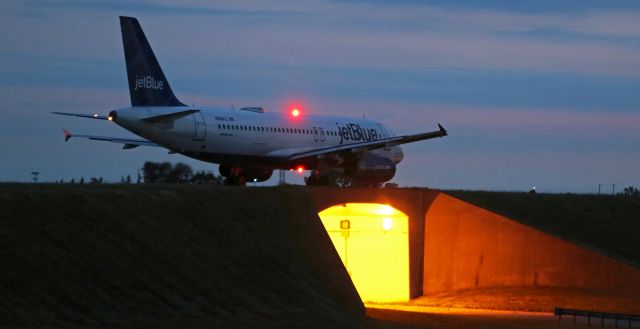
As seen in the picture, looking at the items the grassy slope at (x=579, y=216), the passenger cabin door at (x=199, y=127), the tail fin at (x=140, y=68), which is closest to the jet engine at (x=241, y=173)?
the passenger cabin door at (x=199, y=127)

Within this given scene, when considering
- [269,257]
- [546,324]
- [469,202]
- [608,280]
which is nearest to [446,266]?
[469,202]

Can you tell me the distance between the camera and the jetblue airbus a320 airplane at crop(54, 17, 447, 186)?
1789 inches

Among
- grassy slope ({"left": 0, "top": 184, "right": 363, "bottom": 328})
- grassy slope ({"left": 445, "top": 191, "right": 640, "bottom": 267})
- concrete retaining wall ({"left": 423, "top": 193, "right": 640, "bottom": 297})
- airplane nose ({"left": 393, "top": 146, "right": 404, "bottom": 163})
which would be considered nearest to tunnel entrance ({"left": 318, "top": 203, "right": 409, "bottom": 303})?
concrete retaining wall ({"left": 423, "top": 193, "right": 640, "bottom": 297})

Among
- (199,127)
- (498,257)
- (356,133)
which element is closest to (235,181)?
(199,127)

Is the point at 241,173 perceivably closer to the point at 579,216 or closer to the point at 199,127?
the point at 199,127

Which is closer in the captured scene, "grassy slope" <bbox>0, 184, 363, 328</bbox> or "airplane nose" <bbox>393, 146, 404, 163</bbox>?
"grassy slope" <bbox>0, 184, 363, 328</bbox>

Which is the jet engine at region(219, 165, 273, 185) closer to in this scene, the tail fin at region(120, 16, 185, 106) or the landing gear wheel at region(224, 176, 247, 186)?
the landing gear wheel at region(224, 176, 247, 186)

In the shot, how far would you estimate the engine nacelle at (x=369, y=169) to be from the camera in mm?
51156

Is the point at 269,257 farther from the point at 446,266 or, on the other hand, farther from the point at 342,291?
the point at 446,266

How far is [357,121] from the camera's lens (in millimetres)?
57281

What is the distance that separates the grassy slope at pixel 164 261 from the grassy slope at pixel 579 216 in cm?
1092

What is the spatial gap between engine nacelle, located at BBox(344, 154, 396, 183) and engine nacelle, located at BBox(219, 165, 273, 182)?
3199 millimetres

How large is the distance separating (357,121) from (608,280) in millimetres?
15321

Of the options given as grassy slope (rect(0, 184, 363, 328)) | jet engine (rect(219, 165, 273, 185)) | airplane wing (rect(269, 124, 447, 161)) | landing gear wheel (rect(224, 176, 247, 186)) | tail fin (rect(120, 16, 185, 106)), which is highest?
tail fin (rect(120, 16, 185, 106))
